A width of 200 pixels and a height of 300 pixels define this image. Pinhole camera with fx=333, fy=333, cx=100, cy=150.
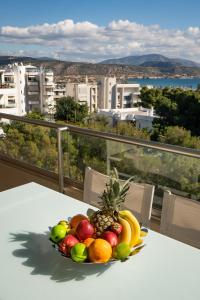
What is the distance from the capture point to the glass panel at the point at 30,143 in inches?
171

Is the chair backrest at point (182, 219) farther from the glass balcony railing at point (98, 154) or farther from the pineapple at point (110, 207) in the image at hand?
the glass balcony railing at point (98, 154)

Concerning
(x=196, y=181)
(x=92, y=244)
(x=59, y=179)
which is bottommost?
(x=59, y=179)

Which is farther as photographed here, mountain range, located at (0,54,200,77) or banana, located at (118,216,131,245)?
mountain range, located at (0,54,200,77)

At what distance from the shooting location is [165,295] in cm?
133

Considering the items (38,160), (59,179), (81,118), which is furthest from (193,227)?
(81,118)

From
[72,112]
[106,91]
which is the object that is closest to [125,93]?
[106,91]

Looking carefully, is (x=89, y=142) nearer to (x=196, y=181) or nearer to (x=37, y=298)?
(x=196, y=181)

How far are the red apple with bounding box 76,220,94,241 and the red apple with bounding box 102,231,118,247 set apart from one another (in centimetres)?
6

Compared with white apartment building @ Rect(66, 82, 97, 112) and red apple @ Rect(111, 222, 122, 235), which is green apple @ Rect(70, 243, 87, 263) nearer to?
red apple @ Rect(111, 222, 122, 235)

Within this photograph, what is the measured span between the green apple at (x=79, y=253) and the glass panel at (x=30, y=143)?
2.84 m

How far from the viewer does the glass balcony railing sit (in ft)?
9.90

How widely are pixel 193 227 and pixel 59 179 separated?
247 cm

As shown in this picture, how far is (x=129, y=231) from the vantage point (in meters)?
1.53

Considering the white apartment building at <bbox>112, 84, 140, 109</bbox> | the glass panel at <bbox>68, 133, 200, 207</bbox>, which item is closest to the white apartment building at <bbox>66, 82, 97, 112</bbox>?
the white apartment building at <bbox>112, 84, 140, 109</bbox>
